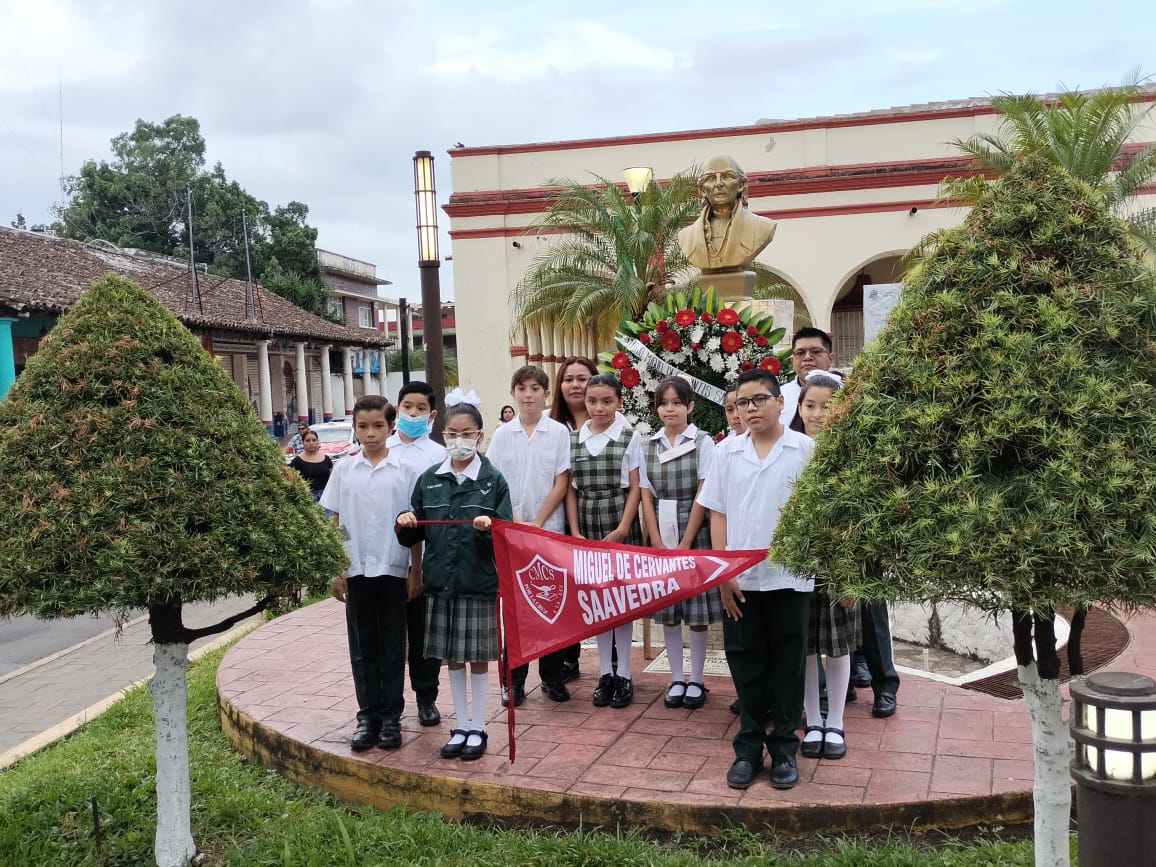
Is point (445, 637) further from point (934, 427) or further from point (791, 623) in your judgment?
point (934, 427)

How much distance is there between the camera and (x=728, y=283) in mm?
7750

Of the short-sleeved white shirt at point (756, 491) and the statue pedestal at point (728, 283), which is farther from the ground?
the statue pedestal at point (728, 283)

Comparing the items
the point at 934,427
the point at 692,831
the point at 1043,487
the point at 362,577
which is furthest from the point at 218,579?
the point at 1043,487

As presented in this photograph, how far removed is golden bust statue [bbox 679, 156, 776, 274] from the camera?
756 cm

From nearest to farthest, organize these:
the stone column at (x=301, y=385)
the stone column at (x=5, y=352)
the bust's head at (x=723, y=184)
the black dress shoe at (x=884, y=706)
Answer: the black dress shoe at (x=884, y=706) → the bust's head at (x=723, y=184) → the stone column at (x=5, y=352) → the stone column at (x=301, y=385)

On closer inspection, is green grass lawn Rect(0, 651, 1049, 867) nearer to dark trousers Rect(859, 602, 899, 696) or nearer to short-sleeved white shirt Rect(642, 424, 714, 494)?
dark trousers Rect(859, 602, 899, 696)

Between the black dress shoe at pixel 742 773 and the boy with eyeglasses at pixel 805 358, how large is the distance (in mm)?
2152

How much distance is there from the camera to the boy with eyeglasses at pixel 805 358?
5.72 m

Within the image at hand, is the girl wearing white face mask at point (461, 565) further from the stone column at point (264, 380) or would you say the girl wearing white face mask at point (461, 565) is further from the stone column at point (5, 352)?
the stone column at point (264, 380)

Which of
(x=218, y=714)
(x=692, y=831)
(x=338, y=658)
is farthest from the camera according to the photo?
(x=338, y=658)

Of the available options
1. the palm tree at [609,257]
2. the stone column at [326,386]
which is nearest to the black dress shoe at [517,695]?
the palm tree at [609,257]

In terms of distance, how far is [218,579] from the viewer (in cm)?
338

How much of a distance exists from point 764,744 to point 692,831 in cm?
63

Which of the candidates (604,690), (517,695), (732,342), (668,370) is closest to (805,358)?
(732,342)
